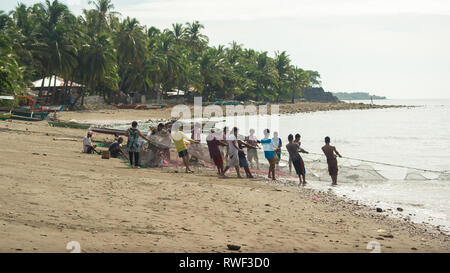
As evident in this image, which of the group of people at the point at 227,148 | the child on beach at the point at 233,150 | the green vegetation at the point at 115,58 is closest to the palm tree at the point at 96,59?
the green vegetation at the point at 115,58

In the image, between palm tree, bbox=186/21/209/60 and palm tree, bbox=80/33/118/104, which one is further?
palm tree, bbox=186/21/209/60

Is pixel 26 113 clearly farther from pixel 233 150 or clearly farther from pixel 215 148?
pixel 233 150

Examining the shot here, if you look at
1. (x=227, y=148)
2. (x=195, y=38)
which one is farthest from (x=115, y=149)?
(x=195, y=38)

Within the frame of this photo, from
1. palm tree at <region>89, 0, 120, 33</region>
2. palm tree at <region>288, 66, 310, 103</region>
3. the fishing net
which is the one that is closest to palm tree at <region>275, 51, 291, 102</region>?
palm tree at <region>288, 66, 310, 103</region>

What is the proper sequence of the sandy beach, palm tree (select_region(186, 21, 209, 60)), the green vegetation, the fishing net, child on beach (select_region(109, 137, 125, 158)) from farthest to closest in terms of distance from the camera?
Answer: 1. palm tree (select_region(186, 21, 209, 60))
2. the green vegetation
3. child on beach (select_region(109, 137, 125, 158))
4. the fishing net
5. the sandy beach

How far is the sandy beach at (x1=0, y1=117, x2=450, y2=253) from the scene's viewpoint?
20.1ft

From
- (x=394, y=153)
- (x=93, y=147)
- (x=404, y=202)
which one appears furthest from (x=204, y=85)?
(x=404, y=202)

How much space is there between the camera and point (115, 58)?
49625mm

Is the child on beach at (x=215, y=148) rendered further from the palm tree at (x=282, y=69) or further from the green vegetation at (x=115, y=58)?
the palm tree at (x=282, y=69)

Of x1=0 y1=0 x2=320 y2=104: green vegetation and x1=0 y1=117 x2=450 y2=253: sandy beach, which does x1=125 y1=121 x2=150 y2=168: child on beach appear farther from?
x1=0 y1=0 x2=320 y2=104: green vegetation

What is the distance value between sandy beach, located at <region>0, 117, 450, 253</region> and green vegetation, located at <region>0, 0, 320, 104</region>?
2283 cm

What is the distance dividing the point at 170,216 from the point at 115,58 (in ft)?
145

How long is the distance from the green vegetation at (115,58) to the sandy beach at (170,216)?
74.9 feet
